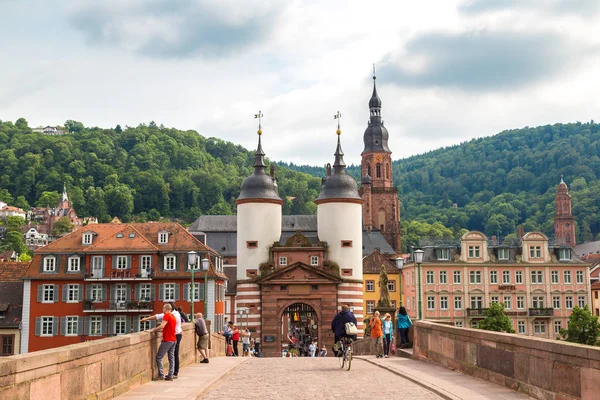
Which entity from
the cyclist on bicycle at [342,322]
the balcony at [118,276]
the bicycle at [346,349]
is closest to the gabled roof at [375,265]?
the balcony at [118,276]

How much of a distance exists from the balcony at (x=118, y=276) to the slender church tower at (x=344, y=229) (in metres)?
14.8

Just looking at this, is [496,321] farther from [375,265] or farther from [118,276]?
[118,276]

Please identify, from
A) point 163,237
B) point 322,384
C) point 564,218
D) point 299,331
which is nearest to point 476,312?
point 299,331

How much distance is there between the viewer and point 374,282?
9650cm

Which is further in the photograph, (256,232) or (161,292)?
(161,292)

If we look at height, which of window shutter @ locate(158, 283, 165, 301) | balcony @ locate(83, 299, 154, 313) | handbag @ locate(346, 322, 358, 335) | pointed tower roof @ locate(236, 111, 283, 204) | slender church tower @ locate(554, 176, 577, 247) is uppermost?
slender church tower @ locate(554, 176, 577, 247)

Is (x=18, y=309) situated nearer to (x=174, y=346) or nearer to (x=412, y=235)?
(x=174, y=346)

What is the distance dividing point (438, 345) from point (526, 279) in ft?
207

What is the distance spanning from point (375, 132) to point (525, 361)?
11721 cm

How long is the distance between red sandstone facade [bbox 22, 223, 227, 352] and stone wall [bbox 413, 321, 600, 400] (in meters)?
44.5

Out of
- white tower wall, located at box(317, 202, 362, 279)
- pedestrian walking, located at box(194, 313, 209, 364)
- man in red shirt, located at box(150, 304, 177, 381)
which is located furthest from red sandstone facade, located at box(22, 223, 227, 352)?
man in red shirt, located at box(150, 304, 177, 381)

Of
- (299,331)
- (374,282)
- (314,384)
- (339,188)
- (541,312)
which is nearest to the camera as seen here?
(314,384)

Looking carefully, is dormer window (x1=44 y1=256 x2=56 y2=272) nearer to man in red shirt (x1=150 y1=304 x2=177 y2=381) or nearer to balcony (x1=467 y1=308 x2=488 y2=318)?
balcony (x1=467 y1=308 x2=488 y2=318)

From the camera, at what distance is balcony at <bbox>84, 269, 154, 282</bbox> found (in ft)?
219
